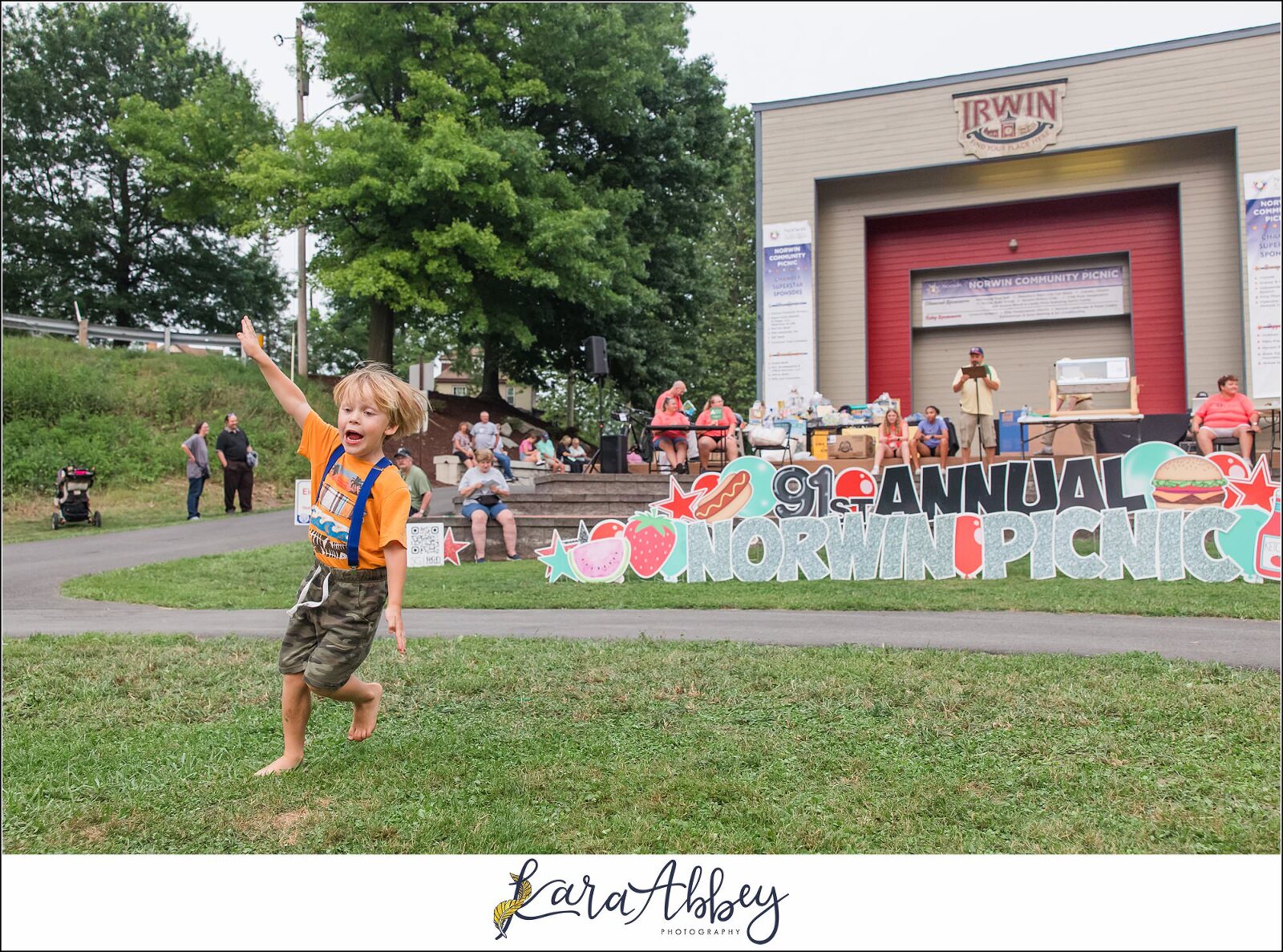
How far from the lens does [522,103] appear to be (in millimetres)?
28312

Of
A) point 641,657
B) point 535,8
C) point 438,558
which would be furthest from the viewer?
point 535,8

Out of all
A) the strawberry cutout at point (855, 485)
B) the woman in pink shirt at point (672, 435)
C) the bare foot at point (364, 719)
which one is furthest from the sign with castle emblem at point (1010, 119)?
the bare foot at point (364, 719)

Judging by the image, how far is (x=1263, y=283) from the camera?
16.8 meters

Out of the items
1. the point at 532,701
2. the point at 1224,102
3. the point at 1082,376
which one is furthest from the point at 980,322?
the point at 532,701

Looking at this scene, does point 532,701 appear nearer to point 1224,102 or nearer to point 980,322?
point 980,322

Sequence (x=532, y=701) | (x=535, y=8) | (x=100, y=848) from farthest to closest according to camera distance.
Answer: (x=535, y=8), (x=532, y=701), (x=100, y=848)

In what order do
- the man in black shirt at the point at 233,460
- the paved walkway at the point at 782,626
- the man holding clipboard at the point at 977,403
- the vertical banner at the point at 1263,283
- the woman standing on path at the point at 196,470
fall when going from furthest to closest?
1. the man in black shirt at the point at 233,460
2. the woman standing on path at the point at 196,470
3. the vertical banner at the point at 1263,283
4. the man holding clipboard at the point at 977,403
5. the paved walkway at the point at 782,626

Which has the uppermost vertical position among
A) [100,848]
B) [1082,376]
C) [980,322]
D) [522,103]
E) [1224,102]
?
[522,103]

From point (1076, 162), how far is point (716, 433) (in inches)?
348

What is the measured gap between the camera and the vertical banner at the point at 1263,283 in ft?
54.7

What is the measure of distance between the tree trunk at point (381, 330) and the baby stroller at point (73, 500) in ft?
31.0

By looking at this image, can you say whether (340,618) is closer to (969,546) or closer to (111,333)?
(969,546)

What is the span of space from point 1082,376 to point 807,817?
48.2 feet

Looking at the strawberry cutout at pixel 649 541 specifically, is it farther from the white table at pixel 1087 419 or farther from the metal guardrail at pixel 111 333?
the metal guardrail at pixel 111 333
